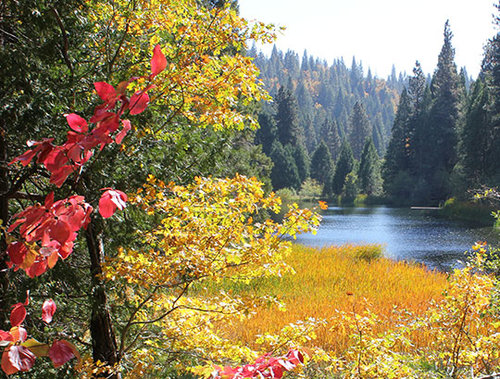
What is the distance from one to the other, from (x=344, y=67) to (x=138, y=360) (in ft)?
609

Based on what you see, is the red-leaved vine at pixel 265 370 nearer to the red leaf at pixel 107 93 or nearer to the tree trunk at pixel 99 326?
the red leaf at pixel 107 93

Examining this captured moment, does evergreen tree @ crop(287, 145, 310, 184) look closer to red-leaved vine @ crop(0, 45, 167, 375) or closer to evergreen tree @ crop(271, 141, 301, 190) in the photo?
evergreen tree @ crop(271, 141, 301, 190)

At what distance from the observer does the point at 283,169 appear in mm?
56844

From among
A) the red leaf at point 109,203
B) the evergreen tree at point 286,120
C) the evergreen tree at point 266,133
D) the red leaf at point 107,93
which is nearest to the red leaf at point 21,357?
the red leaf at point 109,203

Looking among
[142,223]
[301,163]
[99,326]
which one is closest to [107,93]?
[99,326]

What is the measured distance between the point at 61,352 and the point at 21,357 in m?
0.12

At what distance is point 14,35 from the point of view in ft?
11.5

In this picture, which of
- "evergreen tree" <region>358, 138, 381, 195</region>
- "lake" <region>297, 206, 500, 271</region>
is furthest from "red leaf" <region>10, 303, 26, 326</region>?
"evergreen tree" <region>358, 138, 381, 195</region>

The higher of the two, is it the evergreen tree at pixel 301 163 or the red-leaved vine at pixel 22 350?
the evergreen tree at pixel 301 163

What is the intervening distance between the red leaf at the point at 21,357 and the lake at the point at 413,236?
1557cm

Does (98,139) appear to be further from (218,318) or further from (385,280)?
(385,280)

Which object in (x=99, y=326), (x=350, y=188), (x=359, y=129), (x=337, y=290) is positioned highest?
(x=359, y=129)

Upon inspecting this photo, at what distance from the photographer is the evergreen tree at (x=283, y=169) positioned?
56.5 meters

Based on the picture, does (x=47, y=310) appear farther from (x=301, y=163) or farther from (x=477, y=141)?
(x=301, y=163)
